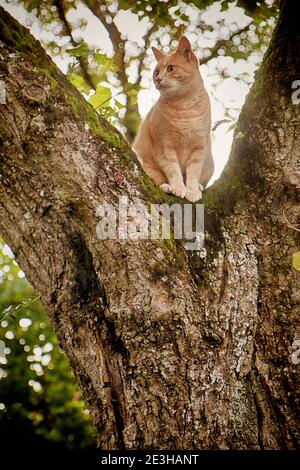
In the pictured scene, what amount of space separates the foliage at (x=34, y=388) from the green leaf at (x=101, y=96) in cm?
420

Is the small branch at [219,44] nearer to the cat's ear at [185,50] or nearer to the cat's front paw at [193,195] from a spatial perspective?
the cat's ear at [185,50]

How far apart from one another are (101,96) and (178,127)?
767mm

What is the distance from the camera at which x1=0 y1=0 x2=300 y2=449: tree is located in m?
1.81

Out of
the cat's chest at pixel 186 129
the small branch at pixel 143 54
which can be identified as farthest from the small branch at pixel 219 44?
the cat's chest at pixel 186 129

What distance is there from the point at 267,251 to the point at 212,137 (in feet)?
6.21

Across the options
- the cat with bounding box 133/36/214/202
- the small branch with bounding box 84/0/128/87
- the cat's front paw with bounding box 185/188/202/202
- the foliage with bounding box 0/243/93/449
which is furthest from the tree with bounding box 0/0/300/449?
the foliage with bounding box 0/243/93/449

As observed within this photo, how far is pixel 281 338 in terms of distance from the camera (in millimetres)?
2010

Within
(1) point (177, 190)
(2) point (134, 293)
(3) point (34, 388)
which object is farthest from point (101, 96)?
(3) point (34, 388)

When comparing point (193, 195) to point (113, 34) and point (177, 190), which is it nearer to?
point (177, 190)

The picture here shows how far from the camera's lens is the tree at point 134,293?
1.81 m

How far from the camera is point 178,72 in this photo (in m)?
3.62

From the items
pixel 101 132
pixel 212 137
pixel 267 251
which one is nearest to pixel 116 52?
pixel 212 137
